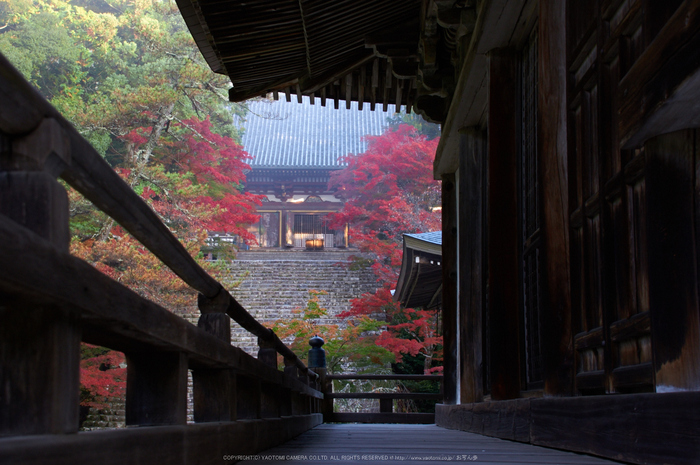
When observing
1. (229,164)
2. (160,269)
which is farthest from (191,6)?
(229,164)

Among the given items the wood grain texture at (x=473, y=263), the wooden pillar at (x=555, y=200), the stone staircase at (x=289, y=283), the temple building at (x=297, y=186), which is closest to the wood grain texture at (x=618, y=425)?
the wooden pillar at (x=555, y=200)

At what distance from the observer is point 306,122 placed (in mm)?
32562

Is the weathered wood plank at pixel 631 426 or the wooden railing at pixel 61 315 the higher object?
the wooden railing at pixel 61 315

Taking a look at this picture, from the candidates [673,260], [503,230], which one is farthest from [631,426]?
[503,230]

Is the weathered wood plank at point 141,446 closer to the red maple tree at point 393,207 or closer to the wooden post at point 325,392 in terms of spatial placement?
the wooden post at point 325,392

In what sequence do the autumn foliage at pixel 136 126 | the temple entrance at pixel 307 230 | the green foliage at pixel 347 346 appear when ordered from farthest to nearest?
the temple entrance at pixel 307 230 < the autumn foliage at pixel 136 126 < the green foliage at pixel 347 346

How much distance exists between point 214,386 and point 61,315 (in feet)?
4.23

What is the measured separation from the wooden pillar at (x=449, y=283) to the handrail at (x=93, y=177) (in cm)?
353

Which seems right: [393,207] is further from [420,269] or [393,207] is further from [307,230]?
[307,230]

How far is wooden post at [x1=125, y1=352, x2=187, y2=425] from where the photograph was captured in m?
1.74

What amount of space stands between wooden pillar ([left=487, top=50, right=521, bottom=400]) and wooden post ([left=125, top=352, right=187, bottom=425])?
2134mm

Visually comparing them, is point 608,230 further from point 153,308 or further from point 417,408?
point 417,408

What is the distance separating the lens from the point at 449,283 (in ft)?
18.0

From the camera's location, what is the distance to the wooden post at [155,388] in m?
1.74
